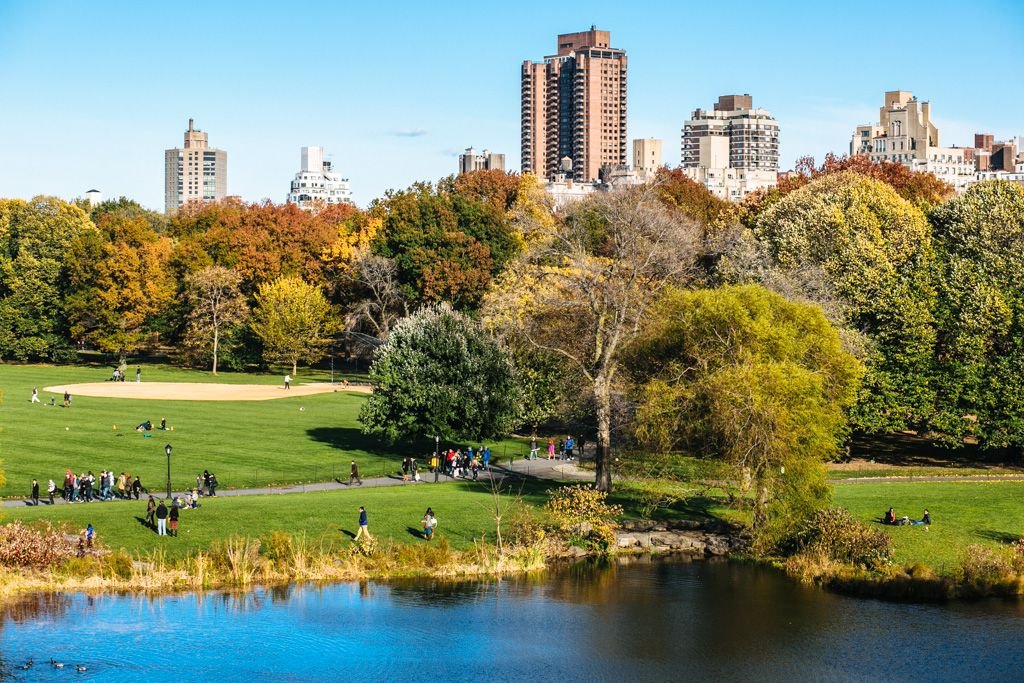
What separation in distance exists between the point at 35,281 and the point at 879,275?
78.1 metres

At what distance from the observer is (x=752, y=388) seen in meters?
45.1

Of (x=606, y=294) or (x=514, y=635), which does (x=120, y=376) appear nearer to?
(x=606, y=294)

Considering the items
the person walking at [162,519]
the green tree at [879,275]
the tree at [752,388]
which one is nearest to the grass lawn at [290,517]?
the person walking at [162,519]

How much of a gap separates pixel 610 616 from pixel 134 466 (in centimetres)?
3090

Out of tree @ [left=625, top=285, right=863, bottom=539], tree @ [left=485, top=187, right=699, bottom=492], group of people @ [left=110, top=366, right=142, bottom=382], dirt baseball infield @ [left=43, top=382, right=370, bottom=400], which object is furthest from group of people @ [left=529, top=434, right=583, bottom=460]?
group of people @ [left=110, top=366, right=142, bottom=382]

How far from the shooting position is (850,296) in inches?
2682

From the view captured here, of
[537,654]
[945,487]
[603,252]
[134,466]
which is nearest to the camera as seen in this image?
[537,654]

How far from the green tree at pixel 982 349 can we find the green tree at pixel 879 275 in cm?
90

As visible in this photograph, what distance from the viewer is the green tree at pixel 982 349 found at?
208 feet

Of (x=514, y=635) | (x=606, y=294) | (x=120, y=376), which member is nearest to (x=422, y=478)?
(x=606, y=294)

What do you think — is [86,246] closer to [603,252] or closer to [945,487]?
[603,252]

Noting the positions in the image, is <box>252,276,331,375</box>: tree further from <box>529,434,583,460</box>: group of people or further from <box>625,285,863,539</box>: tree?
<box>625,285,863,539</box>: tree

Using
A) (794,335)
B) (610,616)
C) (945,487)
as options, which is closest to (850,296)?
(945,487)

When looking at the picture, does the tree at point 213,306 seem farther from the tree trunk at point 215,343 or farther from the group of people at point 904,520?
the group of people at point 904,520
